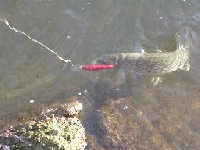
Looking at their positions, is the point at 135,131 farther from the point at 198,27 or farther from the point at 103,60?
the point at 198,27

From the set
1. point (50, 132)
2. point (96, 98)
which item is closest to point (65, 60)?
point (96, 98)

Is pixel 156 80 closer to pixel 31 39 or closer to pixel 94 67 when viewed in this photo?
pixel 94 67

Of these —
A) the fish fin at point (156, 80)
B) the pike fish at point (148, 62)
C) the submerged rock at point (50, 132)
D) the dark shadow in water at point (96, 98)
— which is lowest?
the submerged rock at point (50, 132)

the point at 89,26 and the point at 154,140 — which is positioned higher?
the point at 89,26

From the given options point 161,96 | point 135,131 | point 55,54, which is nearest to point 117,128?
point 135,131

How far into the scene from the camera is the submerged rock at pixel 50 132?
17.9 feet

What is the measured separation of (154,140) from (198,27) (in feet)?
10.4

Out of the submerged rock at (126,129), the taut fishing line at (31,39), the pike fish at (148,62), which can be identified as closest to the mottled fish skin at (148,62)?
the pike fish at (148,62)

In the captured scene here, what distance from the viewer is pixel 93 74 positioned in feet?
24.5

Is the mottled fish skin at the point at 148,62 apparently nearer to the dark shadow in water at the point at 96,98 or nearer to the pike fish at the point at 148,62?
the pike fish at the point at 148,62

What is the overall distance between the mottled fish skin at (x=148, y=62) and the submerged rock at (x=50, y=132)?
1.62 metres

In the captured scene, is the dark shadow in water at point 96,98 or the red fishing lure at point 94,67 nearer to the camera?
the dark shadow in water at point 96,98

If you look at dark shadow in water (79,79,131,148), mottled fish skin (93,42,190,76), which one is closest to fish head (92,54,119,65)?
mottled fish skin (93,42,190,76)

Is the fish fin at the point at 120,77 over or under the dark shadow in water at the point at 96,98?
over
